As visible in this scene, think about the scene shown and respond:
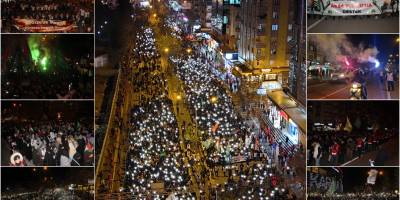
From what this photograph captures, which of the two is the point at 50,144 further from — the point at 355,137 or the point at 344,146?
the point at 355,137

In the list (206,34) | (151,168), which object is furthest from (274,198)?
(206,34)

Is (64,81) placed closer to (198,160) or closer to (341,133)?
(198,160)

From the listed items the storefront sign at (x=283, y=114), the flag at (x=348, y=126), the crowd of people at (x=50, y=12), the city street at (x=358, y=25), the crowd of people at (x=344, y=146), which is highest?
the crowd of people at (x=50, y=12)

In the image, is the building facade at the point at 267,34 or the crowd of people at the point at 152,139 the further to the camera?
the crowd of people at the point at 152,139

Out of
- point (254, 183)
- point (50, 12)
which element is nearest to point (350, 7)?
point (254, 183)

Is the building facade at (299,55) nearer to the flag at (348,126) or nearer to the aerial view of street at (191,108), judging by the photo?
the aerial view of street at (191,108)

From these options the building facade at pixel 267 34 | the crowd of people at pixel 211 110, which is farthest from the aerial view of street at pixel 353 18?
the crowd of people at pixel 211 110
